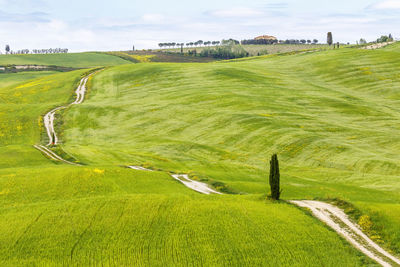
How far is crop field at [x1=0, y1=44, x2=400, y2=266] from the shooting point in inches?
1192

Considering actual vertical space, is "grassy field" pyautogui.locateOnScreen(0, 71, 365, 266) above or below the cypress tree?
below

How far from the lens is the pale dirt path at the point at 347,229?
98.7 ft

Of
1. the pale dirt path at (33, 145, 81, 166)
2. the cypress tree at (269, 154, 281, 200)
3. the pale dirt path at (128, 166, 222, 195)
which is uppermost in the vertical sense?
the cypress tree at (269, 154, 281, 200)

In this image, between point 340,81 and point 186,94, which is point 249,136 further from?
point 340,81

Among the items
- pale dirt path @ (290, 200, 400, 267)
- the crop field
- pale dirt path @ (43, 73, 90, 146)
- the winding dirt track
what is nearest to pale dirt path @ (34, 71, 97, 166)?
pale dirt path @ (43, 73, 90, 146)

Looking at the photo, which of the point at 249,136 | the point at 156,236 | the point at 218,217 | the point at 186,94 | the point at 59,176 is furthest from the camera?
the point at 186,94

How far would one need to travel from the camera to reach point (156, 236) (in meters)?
31.2

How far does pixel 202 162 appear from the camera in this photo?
71.0 meters

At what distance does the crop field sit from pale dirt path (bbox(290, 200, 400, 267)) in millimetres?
1034

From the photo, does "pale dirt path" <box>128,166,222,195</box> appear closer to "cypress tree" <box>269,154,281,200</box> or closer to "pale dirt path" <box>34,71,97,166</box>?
"cypress tree" <box>269,154,281,200</box>

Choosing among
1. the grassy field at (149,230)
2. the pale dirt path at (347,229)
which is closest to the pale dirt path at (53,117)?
the grassy field at (149,230)

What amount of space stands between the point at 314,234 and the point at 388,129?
213 feet

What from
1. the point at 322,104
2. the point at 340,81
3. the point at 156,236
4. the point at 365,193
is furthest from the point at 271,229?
the point at 340,81

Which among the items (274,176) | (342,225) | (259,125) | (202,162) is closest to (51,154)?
(202,162)
